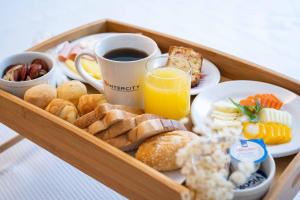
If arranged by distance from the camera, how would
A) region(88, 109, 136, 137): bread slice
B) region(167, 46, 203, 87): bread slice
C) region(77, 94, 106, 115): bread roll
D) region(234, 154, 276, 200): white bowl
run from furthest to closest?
region(167, 46, 203, 87): bread slice → region(77, 94, 106, 115): bread roll → region(88, 109, 136, 137): bread slice → region(234, 154, 276, 200): white bowl

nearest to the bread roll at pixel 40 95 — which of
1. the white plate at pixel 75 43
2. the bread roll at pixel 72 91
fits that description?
the bread roll at pixel 72 91

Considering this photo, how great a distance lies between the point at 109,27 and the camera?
3.95ft

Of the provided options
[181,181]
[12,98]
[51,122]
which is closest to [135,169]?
[181,181]

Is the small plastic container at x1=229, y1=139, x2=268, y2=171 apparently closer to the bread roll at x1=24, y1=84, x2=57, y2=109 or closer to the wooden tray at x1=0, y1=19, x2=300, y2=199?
the wooden tray at x1=0, y1=19, x2=300, y2=199

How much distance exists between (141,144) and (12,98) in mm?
307

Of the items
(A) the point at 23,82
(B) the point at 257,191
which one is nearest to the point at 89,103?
(A) the point at 23,82

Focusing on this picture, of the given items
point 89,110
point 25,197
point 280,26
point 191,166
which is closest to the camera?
point 191,166

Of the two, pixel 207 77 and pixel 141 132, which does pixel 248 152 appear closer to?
pixel 141 132

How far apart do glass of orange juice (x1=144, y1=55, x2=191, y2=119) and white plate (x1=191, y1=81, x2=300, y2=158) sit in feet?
0.11

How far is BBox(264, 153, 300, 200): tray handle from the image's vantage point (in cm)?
64

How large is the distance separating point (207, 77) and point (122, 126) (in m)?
0.32

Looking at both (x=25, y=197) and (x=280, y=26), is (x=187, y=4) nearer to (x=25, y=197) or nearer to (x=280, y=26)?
(x=280, y=26)

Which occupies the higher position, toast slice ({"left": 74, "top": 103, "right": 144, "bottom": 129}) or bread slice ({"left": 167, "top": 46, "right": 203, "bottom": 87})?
bread slice ({"left": 167, "top": 46, "right": 203, "bottom": 87})

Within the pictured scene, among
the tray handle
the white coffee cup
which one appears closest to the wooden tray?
the tray handle
